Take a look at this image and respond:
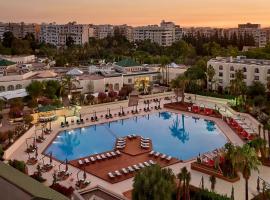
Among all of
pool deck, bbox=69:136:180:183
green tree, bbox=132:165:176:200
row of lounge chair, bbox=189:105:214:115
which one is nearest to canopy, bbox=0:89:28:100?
pool deck, bbox=69:136:180:183

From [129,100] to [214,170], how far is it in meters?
21.6

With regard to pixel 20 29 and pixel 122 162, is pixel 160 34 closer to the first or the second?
pixel 20 29

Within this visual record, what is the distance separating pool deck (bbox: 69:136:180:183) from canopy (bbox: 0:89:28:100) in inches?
643

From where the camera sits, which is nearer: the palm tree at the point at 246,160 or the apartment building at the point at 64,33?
the palm tree at the point at 246,160

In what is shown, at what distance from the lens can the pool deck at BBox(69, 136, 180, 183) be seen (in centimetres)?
2228

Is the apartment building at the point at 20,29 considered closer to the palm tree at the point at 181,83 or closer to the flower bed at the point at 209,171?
the palm tree at the point at 181,83

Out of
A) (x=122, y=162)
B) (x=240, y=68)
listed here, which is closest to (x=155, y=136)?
(x=122, y=162)

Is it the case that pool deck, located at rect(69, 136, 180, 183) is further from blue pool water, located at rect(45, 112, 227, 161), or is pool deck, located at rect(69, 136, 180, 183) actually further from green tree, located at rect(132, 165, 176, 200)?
green tree, located at rect(132, 165, 176, 200)

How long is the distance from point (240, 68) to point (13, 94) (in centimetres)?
2535

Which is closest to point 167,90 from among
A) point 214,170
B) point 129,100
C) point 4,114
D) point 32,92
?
point 129,100

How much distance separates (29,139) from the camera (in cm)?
2950

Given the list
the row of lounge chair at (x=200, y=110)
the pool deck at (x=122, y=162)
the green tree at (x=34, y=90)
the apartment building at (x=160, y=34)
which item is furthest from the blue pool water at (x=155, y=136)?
Result: the apartment building at (x=160, y=34)

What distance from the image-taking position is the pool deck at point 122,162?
73.1ft

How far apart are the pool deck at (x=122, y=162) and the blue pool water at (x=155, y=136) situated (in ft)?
5.18
